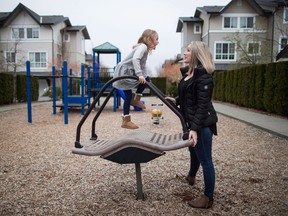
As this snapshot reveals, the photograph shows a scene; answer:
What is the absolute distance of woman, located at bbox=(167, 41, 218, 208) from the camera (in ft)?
7.55

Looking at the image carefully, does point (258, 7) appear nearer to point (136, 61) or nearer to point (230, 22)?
point (230, 22)

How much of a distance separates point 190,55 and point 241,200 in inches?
56.5

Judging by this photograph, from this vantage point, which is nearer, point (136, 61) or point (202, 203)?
point (202, 203)

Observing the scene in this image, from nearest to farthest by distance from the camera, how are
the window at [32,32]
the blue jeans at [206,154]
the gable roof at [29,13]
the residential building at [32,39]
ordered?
the blue jeans at [206,154], the gable roof at [29,13], the residential building at [32,39], the window at [32,32]

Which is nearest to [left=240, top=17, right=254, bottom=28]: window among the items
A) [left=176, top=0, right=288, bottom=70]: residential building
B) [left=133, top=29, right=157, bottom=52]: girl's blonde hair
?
[left=176, top=0, right=288, bottom=70]: residential building

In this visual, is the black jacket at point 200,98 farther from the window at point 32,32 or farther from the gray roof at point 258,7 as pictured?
the window at point 32,32

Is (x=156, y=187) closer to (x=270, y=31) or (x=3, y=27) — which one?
(x=270, y=31)

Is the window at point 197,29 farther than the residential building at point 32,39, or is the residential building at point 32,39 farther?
the window at point 197,29

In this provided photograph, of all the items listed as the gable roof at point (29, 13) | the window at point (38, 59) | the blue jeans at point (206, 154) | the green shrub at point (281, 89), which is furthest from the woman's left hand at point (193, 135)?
the window at point (38, 59)

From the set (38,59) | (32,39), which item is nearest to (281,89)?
(38,59)

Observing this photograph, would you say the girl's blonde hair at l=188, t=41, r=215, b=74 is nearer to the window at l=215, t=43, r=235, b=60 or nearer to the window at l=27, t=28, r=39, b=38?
the window at l=215, t=43, r=235, b=60

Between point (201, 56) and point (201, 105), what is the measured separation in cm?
45

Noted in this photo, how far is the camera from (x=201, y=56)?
8.01ft

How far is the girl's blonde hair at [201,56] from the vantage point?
2393 mm
